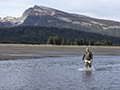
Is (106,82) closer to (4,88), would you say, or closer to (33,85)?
(33,85)

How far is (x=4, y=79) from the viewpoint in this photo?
19625mm

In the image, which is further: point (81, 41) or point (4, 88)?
point (81, 41)

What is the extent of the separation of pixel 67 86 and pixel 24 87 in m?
3.07

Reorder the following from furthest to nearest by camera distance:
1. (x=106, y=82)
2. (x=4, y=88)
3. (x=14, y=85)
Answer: (x=106, y=82) < (x=14, y=85) < (x=4, y=88)

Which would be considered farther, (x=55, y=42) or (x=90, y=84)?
(x=55, y=42)

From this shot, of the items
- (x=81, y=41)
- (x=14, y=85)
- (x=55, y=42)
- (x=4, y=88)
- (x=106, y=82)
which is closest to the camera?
(x=4, y=88)

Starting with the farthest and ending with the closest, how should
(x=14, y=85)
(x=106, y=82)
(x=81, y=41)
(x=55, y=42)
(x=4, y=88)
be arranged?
1. (x=81, y=41)
2. (x=55, y=42)
3. (x=106, y=82)
4. (x=14, y=85)
5. (x=4, y=88)

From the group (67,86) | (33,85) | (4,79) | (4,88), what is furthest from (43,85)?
(4,79)

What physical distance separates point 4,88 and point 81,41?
16929cm

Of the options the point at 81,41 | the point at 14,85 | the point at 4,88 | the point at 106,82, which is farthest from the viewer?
the point at 81,41

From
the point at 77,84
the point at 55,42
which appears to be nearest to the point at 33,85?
the point at 77,84

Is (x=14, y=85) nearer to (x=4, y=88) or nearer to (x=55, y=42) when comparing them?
(x=4, y=88)

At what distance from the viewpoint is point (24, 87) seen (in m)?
16.6

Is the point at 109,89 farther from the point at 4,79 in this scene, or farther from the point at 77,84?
the point at 4,79
